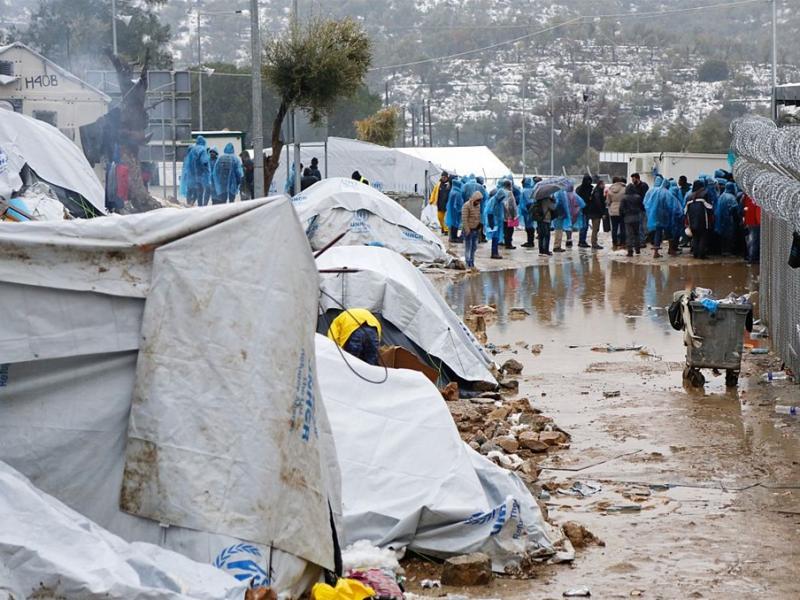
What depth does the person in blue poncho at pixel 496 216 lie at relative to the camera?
2811 cm

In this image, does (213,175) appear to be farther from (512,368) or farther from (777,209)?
(777,209)

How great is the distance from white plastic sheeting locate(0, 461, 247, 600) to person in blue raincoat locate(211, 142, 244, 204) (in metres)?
25.6

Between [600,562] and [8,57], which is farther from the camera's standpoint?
[8,57]

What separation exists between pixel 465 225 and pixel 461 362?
12358mm

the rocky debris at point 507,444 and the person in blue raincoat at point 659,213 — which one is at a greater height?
the person in blue raincoat at point 659,213

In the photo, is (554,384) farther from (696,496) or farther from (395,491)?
(395,491)

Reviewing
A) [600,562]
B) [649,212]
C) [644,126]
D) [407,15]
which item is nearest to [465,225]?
[649,212]

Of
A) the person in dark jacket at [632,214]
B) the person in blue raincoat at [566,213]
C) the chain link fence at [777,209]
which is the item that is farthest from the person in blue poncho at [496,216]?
the chain link fence at [777,209]

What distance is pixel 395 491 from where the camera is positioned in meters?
7.22

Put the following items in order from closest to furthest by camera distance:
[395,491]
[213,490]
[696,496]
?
[213,490] → [395,491] → [696,496]

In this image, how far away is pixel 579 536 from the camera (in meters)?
7.67

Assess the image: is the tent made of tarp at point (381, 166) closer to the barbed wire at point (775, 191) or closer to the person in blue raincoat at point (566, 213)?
the person in blue raincoat at point (566, 213)

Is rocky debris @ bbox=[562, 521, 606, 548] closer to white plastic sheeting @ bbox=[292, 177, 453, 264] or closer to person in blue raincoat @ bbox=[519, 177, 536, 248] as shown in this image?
white plastic sheeting @ bbox=[292, 177, 453, 264]

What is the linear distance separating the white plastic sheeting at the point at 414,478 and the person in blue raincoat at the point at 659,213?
20.5 m
